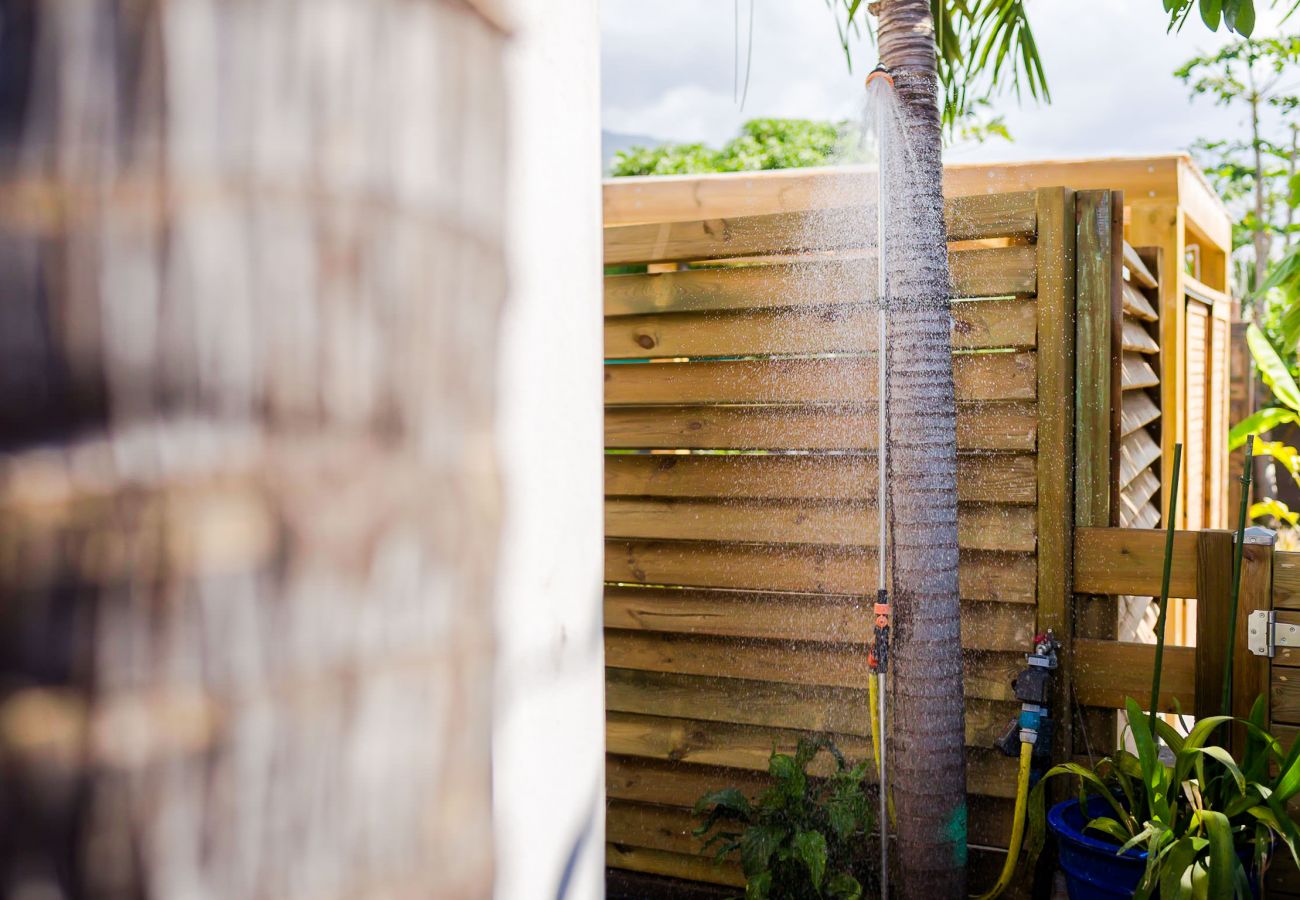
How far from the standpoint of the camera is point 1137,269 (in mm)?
3607

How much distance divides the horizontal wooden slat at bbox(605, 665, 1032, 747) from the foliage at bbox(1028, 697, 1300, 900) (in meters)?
0.40

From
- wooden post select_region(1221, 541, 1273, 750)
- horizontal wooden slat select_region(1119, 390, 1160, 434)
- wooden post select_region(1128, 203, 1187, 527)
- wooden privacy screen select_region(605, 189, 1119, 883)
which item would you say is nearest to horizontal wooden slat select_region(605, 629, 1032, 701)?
wooden privacy screen select_region(605, 189, 1119, 883)

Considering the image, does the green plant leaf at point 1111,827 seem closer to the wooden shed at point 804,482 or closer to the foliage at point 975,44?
the wooden shed at point 804,482

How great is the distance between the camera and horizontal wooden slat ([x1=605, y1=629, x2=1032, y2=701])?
3.00 m

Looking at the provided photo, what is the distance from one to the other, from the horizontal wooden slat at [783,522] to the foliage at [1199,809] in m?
0.62

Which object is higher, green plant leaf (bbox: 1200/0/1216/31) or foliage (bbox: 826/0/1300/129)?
foliage (bbox: 826/0/1300/129)

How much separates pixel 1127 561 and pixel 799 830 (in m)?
1.16

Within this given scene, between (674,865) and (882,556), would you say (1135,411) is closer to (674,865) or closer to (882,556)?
(882,556)

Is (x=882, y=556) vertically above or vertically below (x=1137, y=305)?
below

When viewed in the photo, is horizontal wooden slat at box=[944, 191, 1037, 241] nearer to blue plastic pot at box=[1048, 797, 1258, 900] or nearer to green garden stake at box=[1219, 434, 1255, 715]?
green garden stake at box=[1219, 434, 1255, 715]

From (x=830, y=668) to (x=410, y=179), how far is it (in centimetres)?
310

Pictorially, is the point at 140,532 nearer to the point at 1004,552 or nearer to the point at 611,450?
the point at 1004,552

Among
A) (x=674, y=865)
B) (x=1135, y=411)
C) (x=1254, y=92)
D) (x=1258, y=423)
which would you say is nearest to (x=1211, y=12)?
(x=1135, y=411)

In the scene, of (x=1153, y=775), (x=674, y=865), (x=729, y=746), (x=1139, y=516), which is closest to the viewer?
(x=1153, y=775)
